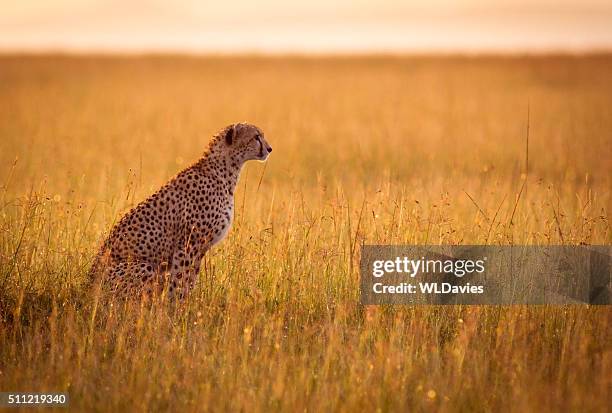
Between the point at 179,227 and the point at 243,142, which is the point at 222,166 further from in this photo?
the point at 179,227

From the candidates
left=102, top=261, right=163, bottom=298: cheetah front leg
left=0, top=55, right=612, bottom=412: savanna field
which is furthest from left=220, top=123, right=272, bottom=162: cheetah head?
left=102, top=261, right=163, bottom=298: cheetah front leg

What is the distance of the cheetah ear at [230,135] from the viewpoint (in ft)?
14.9

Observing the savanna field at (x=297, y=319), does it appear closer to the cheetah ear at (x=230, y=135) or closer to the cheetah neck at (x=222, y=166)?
the cheetah neck at (x=222, y=166)

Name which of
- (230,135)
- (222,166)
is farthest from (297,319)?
(230,135)

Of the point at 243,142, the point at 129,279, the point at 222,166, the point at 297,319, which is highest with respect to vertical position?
the point at 243,142

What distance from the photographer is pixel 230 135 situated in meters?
4.57

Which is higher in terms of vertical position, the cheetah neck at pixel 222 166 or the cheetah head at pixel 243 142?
the cheetah head at pixel 243 142

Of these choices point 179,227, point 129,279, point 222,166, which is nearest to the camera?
point 129,279

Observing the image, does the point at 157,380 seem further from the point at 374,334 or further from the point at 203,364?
the point at 374,334

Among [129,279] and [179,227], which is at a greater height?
[179,227]

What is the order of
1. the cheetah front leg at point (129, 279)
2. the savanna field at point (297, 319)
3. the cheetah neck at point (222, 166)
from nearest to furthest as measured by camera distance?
the savanna field at point (297, 319), the cheetah front leg at point (129, 279), the cheetah neck at point (222, 166)

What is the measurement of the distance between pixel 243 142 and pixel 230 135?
0.28ft

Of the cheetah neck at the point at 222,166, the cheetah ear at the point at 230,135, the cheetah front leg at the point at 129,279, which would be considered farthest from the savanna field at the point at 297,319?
the cheetah ear at the point at 230,135

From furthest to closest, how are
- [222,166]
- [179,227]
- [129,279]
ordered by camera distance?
[222,166] → [179,227] → [129,279]
